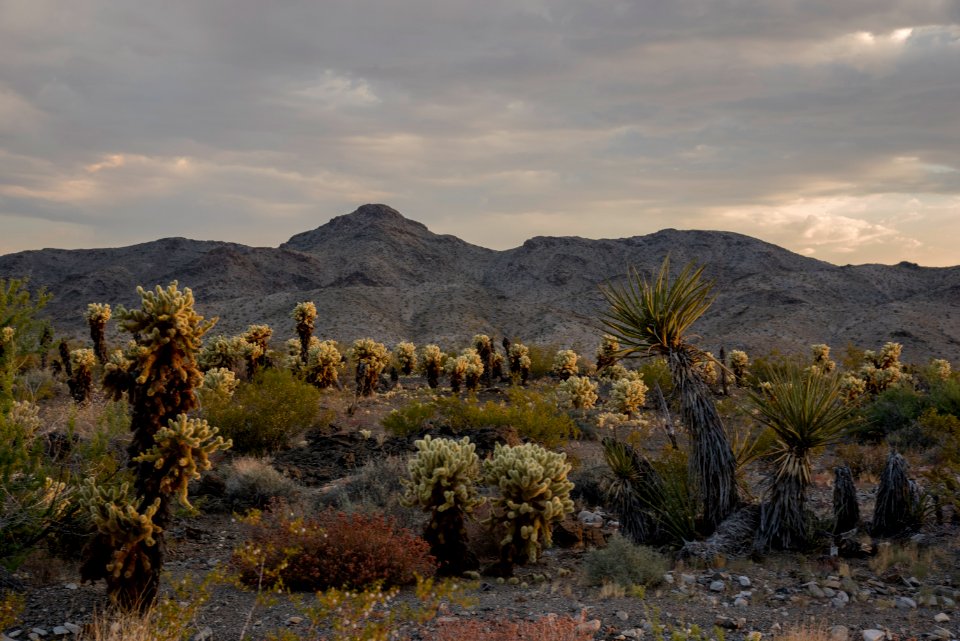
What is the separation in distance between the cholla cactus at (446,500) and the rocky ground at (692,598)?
1.57ft

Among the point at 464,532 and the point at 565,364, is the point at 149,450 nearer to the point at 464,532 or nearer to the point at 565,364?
the point at 464,532

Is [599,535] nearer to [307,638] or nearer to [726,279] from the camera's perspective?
[307,638]

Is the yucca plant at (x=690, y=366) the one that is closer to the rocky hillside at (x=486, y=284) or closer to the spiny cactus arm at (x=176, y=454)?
the spiny cactus arm at (x=176, y=454)

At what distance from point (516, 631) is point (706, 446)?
420 centimetres

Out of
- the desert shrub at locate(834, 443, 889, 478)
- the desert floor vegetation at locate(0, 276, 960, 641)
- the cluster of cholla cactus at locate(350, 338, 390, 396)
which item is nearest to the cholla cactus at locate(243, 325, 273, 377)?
the cluster of cholla cactus at locate(350, 338, 390, 396)

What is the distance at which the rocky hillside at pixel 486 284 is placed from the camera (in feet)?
200

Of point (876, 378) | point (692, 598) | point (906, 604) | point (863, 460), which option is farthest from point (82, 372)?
point (876, 378)

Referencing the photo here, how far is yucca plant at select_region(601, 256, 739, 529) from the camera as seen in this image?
8688 mm

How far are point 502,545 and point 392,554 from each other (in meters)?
1.34

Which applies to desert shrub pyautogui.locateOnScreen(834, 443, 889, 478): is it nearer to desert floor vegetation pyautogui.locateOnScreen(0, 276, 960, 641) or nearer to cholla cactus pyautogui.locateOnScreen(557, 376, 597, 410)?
desert floor vegetation pyautogui.locateOnScreen(0, 276, 960, 641)

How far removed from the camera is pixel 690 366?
29.4 ft

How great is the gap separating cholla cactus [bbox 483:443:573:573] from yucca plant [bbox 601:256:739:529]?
5.89ft

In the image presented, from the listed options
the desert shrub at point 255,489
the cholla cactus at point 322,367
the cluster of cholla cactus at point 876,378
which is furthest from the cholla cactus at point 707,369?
the cholla cactus at point 322,367

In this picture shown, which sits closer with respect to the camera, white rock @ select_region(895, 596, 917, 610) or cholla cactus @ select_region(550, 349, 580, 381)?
white rock @ select_region(895, 596, 917, 610)
